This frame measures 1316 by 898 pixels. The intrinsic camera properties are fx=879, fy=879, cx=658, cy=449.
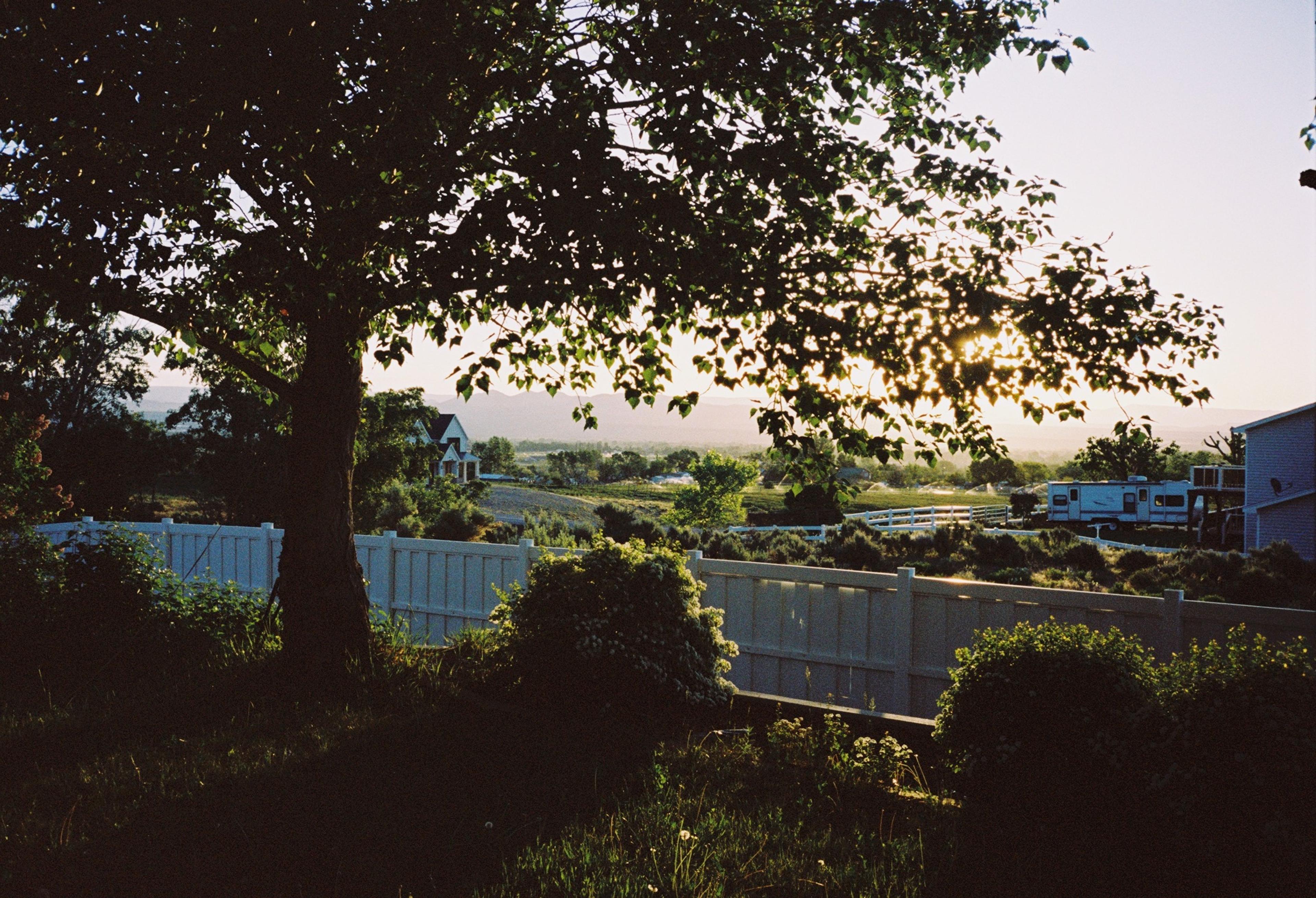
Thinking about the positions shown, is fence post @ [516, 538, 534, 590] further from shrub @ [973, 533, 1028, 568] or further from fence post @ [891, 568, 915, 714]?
shrub @ [973, 533, 1028, 568]

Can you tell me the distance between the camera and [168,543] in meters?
14.2

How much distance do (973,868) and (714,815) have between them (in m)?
1.17

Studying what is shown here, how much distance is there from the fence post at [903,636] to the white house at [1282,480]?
2581 centimetres

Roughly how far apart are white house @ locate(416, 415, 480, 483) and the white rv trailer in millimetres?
29147

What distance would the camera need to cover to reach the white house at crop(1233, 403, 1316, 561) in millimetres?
27500

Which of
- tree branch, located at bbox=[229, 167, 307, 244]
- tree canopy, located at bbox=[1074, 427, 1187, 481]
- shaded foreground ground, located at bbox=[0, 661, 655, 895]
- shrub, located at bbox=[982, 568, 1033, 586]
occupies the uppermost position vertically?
tree branch, located at bbox=[229, 167, 307, 244]

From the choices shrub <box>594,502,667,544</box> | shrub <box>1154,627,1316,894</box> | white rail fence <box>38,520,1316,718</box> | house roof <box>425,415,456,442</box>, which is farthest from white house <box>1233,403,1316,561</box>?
house roof <box>425,415,456,442</box>

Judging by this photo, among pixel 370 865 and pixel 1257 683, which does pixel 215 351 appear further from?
pixel 1257 683

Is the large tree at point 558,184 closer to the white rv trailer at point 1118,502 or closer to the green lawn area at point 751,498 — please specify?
the green lawn area at point 751,498

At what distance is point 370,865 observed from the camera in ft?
11.9

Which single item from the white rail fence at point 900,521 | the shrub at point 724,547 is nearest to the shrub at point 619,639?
the shrub at point 724,547

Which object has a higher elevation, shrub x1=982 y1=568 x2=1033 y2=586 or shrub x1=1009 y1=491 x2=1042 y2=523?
shrub x1=1009 y1=491 x2=1042 y2=523

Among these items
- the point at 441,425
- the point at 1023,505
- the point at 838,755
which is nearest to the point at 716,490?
the point at 441,425

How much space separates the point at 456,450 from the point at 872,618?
41343 millimetres
